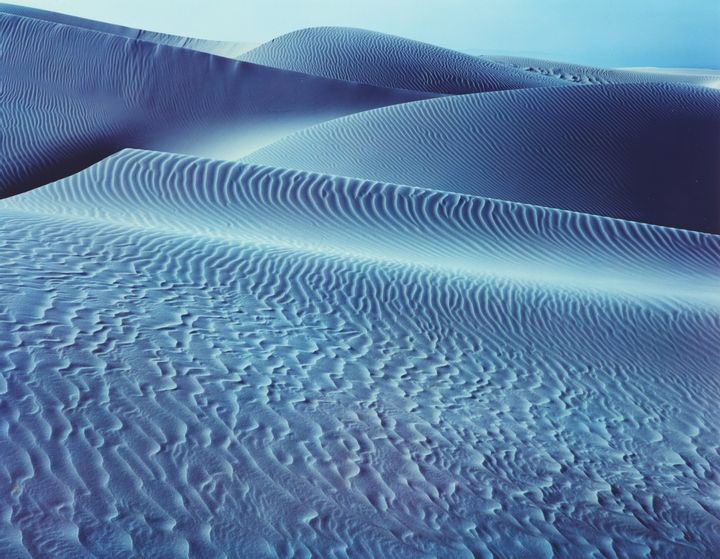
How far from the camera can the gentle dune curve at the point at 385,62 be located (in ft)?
54.1

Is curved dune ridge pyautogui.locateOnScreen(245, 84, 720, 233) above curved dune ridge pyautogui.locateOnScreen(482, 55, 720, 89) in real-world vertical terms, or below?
below

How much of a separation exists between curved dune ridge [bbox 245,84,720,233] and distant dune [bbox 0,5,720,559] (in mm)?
115

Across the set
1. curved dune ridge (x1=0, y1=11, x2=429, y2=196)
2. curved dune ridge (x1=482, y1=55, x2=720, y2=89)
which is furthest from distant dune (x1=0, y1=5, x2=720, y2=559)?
curved dune ridge (x1=482, y1=55, x2=720, y2=89)

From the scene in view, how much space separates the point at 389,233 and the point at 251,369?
3593 mm

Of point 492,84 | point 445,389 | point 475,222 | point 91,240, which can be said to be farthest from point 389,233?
point 492,84

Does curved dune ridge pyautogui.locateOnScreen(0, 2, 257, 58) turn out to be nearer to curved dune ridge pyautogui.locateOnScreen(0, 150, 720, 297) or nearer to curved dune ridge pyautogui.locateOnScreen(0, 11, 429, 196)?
curved dune ridge pyautogui.locateOnScreen(0, 11, 429, 196)

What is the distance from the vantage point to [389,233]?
6691mm

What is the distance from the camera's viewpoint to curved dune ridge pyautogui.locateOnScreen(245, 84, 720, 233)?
9422 mm

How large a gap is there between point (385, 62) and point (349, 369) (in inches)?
566

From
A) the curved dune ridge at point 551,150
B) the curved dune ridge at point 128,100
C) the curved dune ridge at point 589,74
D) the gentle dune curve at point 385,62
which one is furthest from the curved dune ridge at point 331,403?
the curved dune ridge at point 589,74

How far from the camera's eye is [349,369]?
351 cm

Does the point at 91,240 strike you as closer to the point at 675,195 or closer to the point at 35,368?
the point at 35,368

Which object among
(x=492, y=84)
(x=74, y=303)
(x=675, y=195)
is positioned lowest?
(x=74, y=303)

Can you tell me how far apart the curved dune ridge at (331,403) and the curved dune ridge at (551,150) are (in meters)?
4.03
